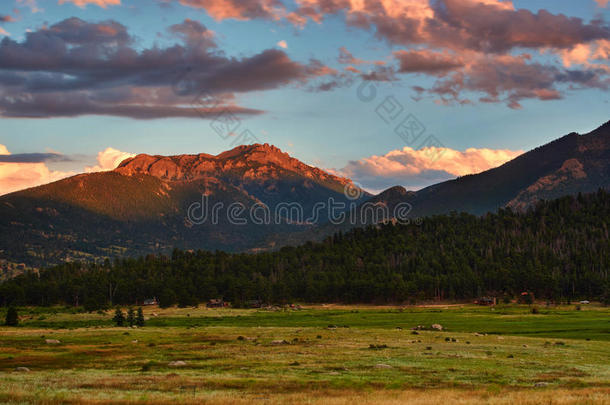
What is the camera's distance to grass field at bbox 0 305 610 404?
123 ft

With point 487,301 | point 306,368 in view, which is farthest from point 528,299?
point 306,368

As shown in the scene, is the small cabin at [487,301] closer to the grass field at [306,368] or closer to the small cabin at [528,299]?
the small cabin at [528,299]

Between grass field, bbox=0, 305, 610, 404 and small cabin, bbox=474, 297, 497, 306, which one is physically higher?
grass field, bbox=0, 305, 610, 404

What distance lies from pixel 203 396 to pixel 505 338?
60.9 meters

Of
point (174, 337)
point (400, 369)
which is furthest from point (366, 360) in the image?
point (174, 337)

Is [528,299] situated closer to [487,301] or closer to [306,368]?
[487,301]

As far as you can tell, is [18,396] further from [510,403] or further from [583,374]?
[583,374]

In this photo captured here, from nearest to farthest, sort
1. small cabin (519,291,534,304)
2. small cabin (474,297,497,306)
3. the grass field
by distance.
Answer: the grass field < small cabin (519,291,534,304) < small cabin (474,297,497,306)

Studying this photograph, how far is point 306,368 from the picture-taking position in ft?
173

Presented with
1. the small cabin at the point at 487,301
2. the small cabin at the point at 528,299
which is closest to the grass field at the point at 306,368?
the small cabin at the point at 487,301

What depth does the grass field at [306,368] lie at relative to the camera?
37625 mm

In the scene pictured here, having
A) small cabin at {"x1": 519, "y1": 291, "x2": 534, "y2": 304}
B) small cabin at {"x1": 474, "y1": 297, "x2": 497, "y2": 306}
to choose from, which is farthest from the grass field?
small cabin at {"x1": 519, "y1": 291, "x2": 534, "y2": 304}

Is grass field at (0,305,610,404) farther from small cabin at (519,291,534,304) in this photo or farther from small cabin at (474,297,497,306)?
small cabin at (519,291,534,304)

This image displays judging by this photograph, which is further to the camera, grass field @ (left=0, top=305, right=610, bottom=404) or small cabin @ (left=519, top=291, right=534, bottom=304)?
small cabin @ (left=519, top=291, right=534, bottom=304)
